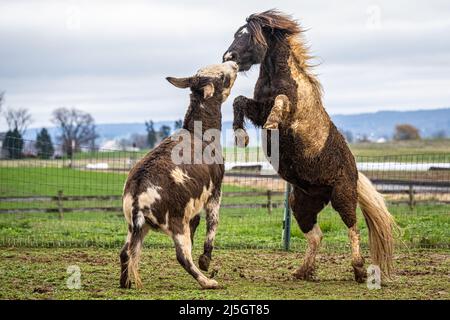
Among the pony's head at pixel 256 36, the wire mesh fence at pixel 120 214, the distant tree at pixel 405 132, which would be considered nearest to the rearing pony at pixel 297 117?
the pony's head at pixel 256 36

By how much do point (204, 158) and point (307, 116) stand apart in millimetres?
1495

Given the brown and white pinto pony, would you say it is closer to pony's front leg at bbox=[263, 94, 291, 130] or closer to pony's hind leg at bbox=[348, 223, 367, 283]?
pony's front leg at bbox=[263, 94, 291, 130]

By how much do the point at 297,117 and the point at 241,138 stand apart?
0.76 metres

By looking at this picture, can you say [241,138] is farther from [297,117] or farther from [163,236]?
[163,236]

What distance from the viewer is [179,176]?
9266 mm

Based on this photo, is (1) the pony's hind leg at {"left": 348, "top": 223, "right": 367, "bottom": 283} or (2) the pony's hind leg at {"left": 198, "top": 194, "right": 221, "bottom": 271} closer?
(2) the pony's hind leg at {"left": 198, "top": 194, "right": 221, "bottom": 271}

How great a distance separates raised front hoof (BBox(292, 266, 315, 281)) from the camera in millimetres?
10672

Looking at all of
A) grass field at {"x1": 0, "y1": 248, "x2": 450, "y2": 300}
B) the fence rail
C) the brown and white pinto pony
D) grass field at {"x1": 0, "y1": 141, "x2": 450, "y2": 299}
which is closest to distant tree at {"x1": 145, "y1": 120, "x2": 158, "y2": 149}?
the fence rail

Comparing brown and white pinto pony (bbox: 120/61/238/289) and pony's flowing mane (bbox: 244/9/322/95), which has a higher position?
pony's flowing mane (bbox: 244/9/322/95)

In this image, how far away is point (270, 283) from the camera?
10.2m

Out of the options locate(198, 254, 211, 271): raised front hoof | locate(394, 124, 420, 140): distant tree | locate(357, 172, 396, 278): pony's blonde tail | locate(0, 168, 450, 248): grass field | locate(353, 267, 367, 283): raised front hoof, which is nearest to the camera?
locate(198, 254, 211, 271): raised front hoof
